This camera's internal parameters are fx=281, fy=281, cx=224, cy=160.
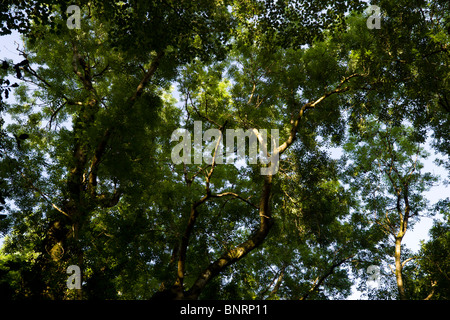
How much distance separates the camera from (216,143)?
10.8m

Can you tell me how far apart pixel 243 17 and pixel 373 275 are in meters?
14.4

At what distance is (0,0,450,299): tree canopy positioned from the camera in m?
7.88

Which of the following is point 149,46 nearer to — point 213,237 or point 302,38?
point 302,38

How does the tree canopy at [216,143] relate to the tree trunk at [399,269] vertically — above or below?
above

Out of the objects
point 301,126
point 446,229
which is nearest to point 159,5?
point 301,126

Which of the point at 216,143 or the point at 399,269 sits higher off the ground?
the point at 216,143

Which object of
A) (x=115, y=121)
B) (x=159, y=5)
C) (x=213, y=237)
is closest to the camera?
(x=159, y=5)

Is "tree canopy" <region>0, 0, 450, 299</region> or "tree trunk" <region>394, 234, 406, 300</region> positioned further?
"tree trunk" <region>394, 234, 406, 300</region>

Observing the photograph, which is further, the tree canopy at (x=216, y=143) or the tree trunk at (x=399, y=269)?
the tree trunk at (x=399, y=269)

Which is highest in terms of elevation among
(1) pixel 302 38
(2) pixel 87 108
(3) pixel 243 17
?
(3) pixel 243 17

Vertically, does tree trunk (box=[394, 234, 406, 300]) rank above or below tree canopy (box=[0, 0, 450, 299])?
below

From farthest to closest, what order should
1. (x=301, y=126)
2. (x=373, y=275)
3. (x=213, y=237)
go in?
(x=373, y=275), (x=301, y=126), (x=213, y=237)

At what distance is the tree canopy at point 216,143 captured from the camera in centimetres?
788
